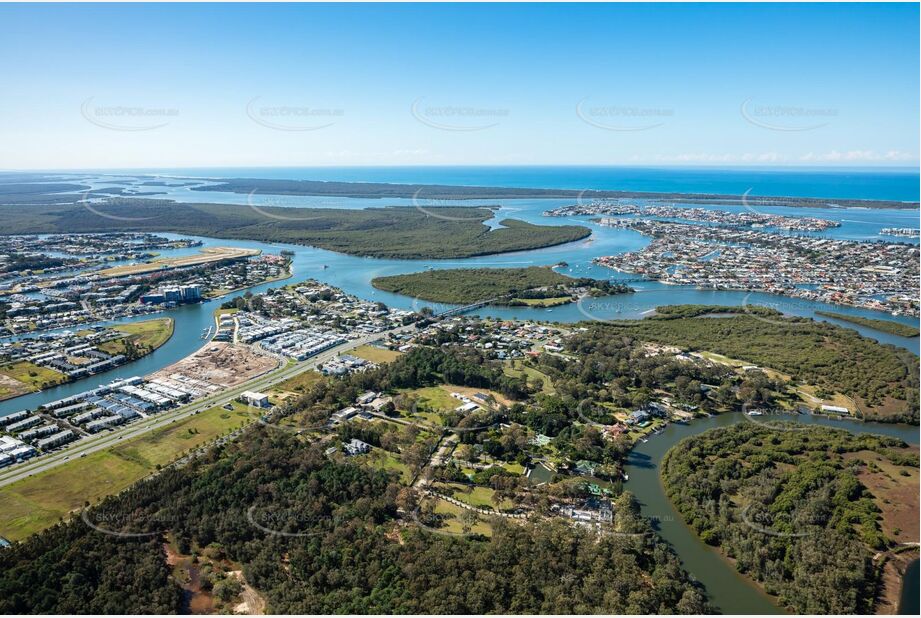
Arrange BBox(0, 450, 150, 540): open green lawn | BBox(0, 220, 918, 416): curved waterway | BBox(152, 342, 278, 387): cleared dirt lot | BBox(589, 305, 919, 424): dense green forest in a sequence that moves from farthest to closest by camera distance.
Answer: BBox(0, 220, 918, 416): curved waterway
BBox(152, 342, 278, 387): cleared dirt lot
BBox(589, 305, 919, 424): dense green forest
BBox(0, 450, 150, 540): open green lawn

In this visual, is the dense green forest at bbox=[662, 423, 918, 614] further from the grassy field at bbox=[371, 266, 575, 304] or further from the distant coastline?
the distant coastline

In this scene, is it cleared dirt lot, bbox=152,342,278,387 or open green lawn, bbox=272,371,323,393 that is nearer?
open green lawn, bbox=272,371,323,393

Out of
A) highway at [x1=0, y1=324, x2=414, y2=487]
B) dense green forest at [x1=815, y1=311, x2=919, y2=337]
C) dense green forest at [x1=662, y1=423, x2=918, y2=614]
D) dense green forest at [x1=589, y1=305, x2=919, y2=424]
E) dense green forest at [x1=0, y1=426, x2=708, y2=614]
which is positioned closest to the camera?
dense green forest at [x1=0, y1=426, x2=708, y2=614]

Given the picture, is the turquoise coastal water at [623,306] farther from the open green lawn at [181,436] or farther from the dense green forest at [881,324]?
the open green lawn at [181,436]

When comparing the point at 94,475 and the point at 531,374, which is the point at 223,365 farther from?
the point at 531,374

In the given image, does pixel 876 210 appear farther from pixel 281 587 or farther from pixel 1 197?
pixel 1 197

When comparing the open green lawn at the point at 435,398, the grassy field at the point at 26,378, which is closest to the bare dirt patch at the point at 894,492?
the open green lawn at the point at 435,398

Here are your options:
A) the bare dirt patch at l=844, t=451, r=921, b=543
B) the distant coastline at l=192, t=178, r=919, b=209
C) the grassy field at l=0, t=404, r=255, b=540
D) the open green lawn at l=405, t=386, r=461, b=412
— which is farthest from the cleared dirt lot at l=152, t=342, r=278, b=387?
the distant coastline at l=192, t=178, r=919, b=209
